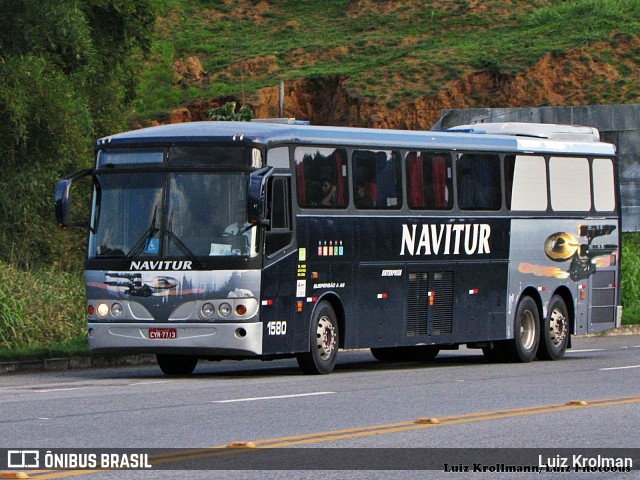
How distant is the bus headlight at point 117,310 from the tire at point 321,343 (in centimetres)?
238

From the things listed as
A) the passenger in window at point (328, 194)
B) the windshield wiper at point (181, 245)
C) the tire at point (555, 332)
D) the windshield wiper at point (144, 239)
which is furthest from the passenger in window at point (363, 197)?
the tire at point (555, 332)

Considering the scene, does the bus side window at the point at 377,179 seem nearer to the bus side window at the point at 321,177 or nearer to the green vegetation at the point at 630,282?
the bus side window at the point at 321,177

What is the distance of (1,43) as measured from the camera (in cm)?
2944

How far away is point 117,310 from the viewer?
18.8 metres

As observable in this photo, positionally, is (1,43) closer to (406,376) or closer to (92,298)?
(92,298)

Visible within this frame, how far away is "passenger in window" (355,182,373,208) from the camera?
20391 mm

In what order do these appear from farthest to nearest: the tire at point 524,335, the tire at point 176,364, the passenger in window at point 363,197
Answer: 1. the tire at point 524,335
2. the passenger in window at point 363,197
3. the tire at point 176,364

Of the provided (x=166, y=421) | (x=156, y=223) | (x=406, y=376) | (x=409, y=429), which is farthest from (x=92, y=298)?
(x=409, y=429)

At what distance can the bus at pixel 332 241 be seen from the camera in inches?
730

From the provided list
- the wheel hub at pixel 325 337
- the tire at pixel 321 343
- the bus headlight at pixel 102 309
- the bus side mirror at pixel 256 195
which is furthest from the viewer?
the wheel hub at pixel 325 337

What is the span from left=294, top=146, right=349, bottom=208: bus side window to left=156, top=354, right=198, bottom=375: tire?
8.78 feet

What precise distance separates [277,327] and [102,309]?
7.23 ft

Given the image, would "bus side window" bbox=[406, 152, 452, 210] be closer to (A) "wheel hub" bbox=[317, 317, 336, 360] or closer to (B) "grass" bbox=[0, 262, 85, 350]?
(A) "wheel hub" bbox=[317, 317, 336, 360]

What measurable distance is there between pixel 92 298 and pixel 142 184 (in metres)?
1.57
